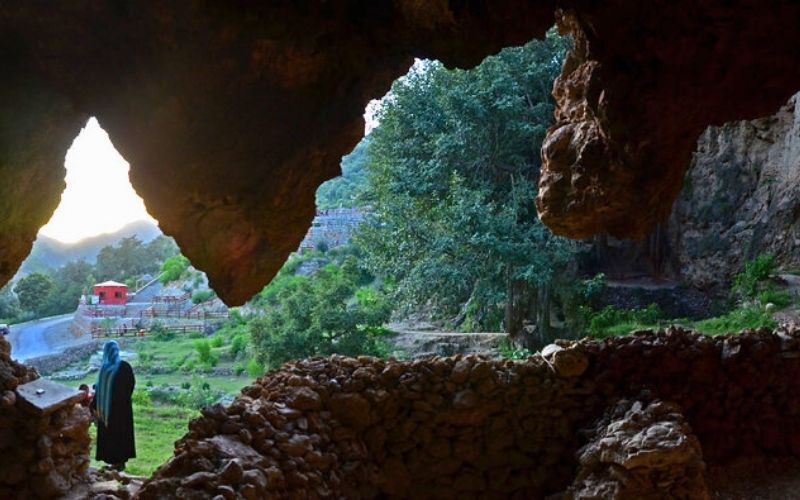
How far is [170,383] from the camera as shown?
30.4ft

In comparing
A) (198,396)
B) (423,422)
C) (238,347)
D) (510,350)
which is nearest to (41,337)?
(198,396)

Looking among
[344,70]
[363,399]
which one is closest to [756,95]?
[344,70]

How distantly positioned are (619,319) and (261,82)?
9372mm

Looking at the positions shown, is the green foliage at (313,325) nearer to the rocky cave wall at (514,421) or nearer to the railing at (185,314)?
the railing at (185,314)

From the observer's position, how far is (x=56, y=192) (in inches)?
141

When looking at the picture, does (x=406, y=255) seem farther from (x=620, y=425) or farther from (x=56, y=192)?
(x=56, y=192)

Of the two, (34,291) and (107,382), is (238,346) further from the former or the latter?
(107,382)

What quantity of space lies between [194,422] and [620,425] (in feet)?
8.92

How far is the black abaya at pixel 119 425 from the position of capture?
543 centimetres

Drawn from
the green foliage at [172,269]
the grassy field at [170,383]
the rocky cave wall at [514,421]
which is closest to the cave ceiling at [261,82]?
the rocky cave wall at [514,421]

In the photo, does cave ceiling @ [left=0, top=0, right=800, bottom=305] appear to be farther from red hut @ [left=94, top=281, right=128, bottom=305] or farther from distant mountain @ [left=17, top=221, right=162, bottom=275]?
red hut @ [left=94, top=281, right=128, bottom=305]

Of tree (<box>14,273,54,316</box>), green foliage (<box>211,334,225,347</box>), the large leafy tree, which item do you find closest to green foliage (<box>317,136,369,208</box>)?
the large leafy tree

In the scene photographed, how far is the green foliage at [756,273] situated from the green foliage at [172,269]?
347 inches

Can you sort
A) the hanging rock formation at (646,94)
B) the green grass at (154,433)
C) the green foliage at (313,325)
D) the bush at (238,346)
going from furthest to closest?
1. the bush at (238,346)
2. the green foliage at (313,325)
3. the green grass at (154,433)
4. the hanging rock formation at (646,94)
